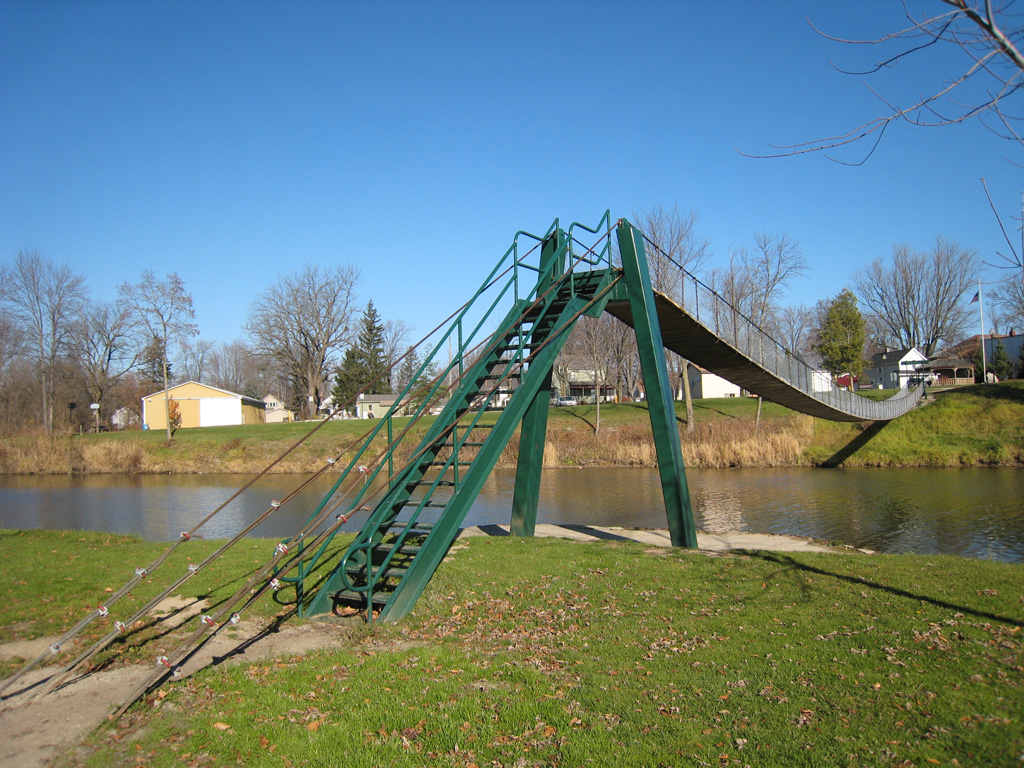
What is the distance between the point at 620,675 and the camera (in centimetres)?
608

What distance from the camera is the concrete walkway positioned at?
12.9 m

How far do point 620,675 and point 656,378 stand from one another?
22.5ft

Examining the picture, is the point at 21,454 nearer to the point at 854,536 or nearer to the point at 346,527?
the point at 346,527

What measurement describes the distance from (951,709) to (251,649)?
20.4 ft

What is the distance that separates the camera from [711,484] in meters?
28.1

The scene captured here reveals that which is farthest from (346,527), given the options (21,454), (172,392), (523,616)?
(172,392)

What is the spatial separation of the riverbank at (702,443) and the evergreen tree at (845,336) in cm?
1564

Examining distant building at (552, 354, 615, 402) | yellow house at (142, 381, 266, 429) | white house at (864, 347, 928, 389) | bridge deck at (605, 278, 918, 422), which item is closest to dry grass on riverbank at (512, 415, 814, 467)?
bridge deck at (605, 278, 918, 422)

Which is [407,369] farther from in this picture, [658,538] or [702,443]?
[658,538]

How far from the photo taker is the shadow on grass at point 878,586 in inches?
268

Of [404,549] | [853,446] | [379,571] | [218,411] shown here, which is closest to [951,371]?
[853,446]

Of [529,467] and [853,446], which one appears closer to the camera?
[529,467]

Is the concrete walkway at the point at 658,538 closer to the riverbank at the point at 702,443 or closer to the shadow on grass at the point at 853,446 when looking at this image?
the riverbank at the point at 702,443

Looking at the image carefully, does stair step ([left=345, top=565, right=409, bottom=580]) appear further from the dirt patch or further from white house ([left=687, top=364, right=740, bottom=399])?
white house ([left=687, top=364, right=740, bottom=399])
